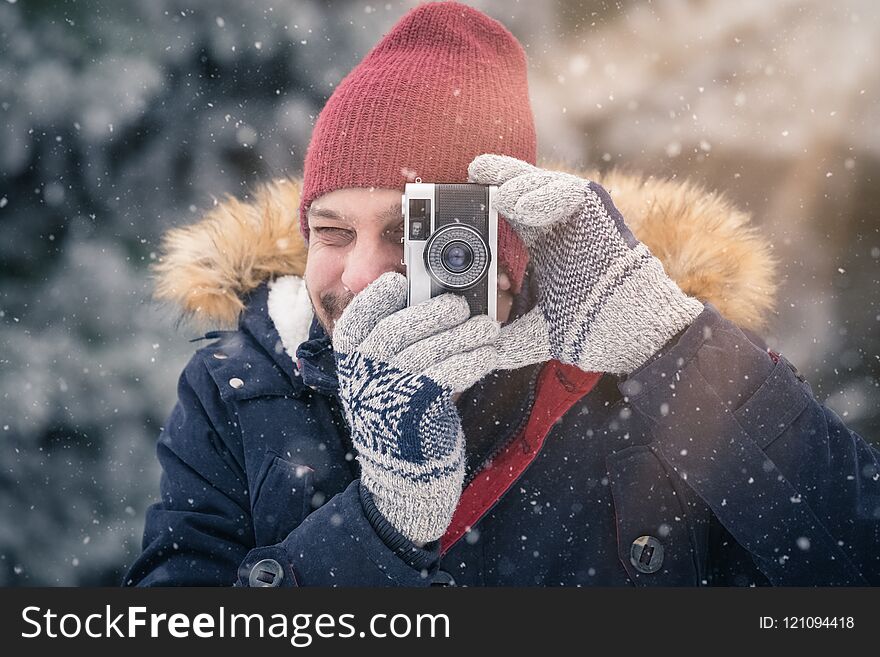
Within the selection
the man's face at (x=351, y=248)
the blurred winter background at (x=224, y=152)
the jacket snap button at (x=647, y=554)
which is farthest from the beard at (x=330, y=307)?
the blurred winter background at (x=224, y=152)

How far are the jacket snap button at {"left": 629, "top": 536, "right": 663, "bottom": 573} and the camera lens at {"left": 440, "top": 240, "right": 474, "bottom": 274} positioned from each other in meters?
0.51

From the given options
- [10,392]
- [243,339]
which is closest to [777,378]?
[243,339]

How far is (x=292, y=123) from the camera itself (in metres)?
2.15

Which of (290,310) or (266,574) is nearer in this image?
(266,574)

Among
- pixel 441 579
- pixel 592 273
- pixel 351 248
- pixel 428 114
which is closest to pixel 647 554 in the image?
pixel 441 579

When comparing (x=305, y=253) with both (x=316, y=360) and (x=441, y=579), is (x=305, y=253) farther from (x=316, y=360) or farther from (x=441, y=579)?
(x=441, y=579)

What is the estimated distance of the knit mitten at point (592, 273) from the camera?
1039 millimetres

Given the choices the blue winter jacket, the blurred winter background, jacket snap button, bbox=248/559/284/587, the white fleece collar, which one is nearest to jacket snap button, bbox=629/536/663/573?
the blue winter jacket

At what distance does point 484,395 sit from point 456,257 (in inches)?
10.7

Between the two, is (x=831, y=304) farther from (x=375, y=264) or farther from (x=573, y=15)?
(x=375, y=264)

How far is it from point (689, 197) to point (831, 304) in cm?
94

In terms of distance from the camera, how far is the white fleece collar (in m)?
1.32

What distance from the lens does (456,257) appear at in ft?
3.57

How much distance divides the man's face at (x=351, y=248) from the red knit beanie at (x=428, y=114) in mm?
30
